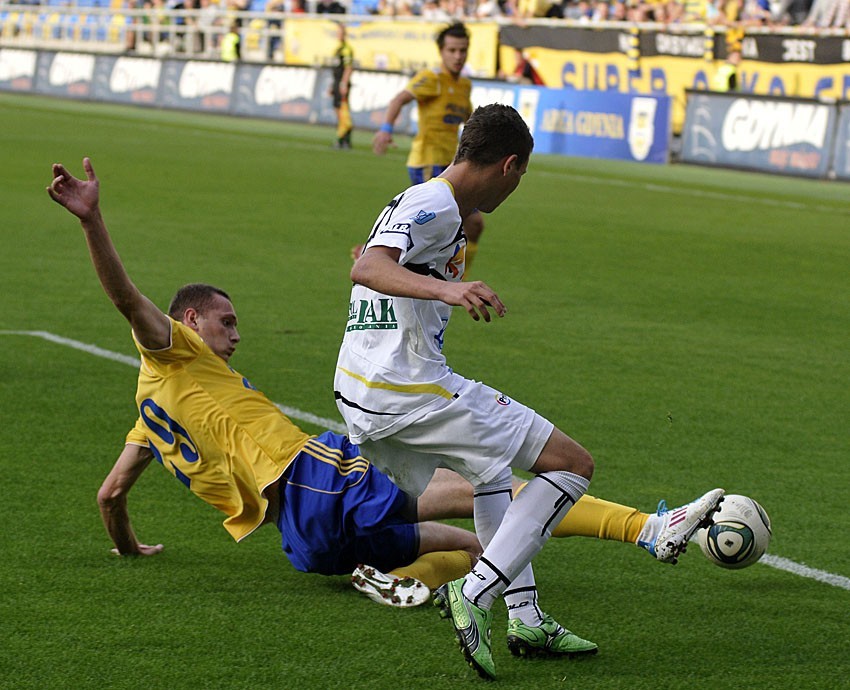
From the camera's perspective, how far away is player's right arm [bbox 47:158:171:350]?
14.5ft

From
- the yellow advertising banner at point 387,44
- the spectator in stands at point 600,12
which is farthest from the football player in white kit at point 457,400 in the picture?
the spectator in stands at point 600,12

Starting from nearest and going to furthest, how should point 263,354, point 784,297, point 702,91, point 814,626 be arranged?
point 814,626
point 263,354
point 784,297
point 702,91

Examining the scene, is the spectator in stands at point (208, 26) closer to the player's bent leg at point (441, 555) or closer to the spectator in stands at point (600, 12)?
the spectator in stands at point (600, 12)

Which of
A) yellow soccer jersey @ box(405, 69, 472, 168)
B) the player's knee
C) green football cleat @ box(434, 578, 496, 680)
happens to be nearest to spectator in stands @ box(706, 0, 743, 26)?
yellow soccer jersey @ box(405, 69, 472, 168)

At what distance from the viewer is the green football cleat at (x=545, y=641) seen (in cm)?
443

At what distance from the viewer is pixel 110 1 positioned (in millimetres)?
50469

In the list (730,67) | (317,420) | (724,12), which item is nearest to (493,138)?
(317,420)

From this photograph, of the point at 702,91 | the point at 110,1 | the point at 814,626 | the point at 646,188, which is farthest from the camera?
the point at 110,1

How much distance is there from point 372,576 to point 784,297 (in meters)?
8.23

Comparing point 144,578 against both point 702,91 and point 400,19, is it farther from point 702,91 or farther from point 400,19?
point 400,19

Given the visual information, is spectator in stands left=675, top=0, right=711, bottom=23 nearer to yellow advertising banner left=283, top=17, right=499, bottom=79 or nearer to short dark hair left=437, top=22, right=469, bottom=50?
yellow advertising banner left=283, top=17, right=499, bottom=79

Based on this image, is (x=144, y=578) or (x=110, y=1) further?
(x=110, y=1)

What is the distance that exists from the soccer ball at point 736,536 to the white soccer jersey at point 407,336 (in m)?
1.16

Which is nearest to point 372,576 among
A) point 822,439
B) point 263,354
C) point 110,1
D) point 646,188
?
point 822,439
